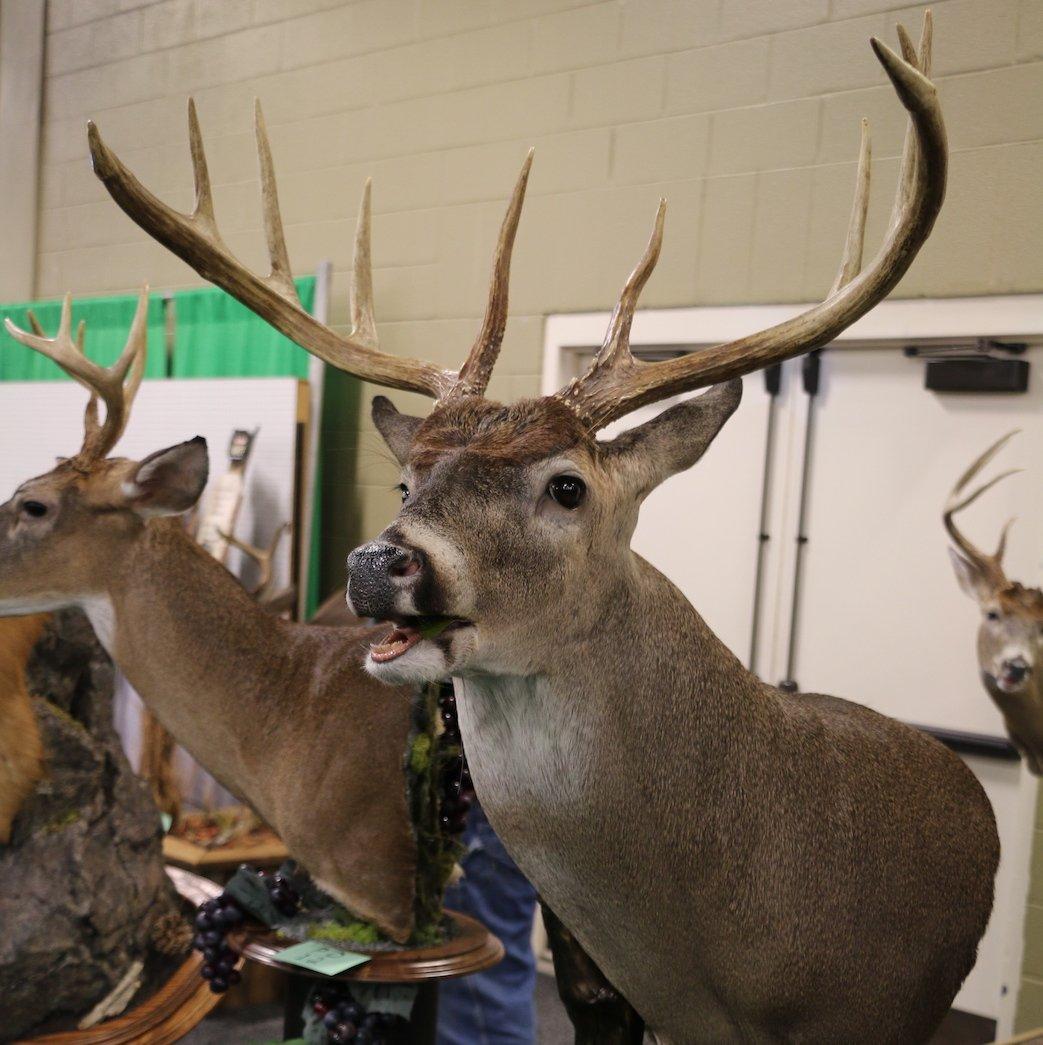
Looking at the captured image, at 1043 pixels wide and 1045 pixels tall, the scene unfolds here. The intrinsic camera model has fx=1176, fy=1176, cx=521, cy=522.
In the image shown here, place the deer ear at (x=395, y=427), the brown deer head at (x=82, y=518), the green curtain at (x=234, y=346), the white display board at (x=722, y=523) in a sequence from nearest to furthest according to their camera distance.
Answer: the deer ear at (x=395, y=427) → the brown deer head at (x=82, y=518) → the white display board at (x=722, y=523) → the green curtain at (x=234, y=346)

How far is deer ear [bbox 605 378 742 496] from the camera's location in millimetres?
1310

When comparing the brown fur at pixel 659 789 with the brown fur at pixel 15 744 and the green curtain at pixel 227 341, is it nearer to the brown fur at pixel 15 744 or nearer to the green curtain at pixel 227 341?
the brown fur at pixel 15 744

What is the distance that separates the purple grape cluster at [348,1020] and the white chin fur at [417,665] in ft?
2.77

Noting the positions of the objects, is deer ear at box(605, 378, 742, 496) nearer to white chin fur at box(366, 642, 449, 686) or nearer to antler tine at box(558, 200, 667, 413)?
antler tine at box(558, 200, 667, 413)

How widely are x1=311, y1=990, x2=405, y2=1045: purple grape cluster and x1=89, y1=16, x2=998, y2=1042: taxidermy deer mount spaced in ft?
1.89

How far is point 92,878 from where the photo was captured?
2086mm

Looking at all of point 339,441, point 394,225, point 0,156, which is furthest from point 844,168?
point 0,156

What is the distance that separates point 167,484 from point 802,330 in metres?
1.36

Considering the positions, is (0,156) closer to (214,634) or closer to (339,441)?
(339,441)

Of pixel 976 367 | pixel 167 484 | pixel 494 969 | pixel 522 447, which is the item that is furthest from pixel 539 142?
pixel 522 447

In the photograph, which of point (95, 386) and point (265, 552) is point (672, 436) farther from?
point (265, 552)

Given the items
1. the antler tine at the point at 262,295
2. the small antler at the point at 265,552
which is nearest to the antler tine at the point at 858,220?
the antler tine at the point at 262,295

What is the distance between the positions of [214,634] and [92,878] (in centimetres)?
48

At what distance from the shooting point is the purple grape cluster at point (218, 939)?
1769 mm
